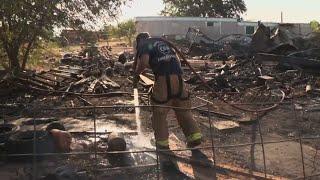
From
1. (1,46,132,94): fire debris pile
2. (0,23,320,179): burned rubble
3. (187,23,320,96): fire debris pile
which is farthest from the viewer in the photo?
(187,23,320,96): fire debris pile

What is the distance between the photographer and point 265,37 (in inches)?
896

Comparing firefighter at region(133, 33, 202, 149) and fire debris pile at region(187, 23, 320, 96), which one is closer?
firefighter at region(133, 33, 202, 149)

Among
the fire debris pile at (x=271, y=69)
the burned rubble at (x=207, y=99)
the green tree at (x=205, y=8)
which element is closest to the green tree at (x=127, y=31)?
the green tree at (x=205, y=8)

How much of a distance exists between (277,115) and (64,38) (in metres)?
9.37

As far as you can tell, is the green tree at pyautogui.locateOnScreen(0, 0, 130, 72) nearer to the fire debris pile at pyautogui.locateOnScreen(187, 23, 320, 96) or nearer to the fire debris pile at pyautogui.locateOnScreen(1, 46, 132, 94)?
the fire debris pile at pyautogui.locateOnScreen(1, 46, 132, 94)

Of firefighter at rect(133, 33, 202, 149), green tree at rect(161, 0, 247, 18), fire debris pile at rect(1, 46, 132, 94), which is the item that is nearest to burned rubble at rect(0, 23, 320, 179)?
fire debris pile at rect(1, 46, 132, 94)

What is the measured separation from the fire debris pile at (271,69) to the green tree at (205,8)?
4840cm

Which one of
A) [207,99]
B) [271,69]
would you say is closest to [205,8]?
[271,69]

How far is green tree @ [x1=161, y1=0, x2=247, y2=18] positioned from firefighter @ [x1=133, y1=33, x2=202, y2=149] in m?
64.8

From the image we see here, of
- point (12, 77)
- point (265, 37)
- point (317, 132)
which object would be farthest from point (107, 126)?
point (265, 37)

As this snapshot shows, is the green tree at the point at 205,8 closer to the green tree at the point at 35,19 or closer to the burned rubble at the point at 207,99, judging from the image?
the burned rubble at the point at 207,99

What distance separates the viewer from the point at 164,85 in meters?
8.20

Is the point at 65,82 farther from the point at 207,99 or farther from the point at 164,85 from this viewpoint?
the point at 164,85

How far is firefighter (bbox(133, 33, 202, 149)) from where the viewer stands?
8.12m
